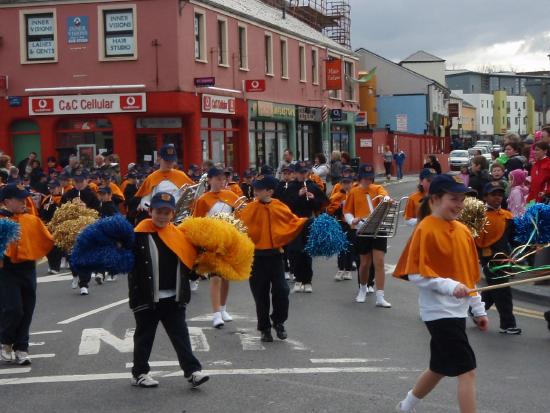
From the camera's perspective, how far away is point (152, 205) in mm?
7457

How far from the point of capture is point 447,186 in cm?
617

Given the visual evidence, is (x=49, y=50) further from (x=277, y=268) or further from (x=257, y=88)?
(x=277, y=268)

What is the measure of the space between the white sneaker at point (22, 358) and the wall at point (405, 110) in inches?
2396

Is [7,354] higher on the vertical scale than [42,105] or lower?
lower

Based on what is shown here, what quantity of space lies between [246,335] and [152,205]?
9.32 feet

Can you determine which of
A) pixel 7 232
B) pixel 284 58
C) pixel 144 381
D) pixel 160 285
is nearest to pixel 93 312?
pixel 7 232

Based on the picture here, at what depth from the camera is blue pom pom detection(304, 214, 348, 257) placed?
34.9ft

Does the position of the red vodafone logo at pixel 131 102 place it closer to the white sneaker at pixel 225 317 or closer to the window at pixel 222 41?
the window at pixel 222 41

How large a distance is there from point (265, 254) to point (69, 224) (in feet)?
7.25

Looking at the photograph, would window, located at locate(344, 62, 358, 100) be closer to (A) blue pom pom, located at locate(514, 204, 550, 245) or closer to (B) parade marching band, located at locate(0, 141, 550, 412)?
(B) parade marching band, located at locate(0, 141, 550, 412)

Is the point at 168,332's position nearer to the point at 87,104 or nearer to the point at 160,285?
the point at 160,285

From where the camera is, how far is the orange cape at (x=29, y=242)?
27.9 ft

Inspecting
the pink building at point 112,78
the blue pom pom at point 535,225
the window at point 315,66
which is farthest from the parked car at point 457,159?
the blue pom pom at point 535,225

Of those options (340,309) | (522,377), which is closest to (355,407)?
(522,377)
